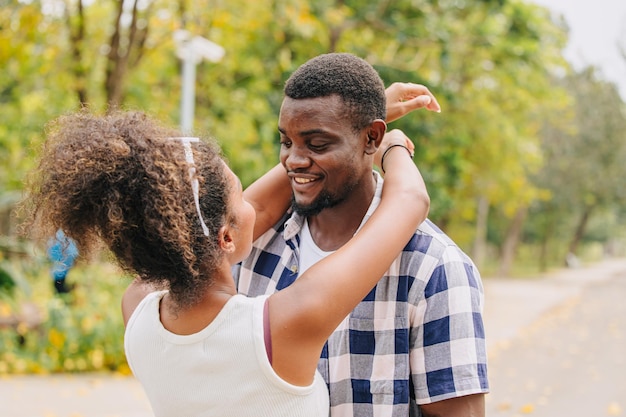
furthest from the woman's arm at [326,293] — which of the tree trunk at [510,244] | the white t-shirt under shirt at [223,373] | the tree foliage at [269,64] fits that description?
the tree trunk at [510,244]

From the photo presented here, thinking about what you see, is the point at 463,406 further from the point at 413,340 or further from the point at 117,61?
the point at 117,61

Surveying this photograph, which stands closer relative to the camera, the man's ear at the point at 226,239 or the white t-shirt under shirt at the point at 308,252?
the man's ear at the point at 226,239

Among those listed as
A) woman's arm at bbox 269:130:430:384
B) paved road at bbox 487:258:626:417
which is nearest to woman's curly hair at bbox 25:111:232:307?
woman's arm at bbox 269:130:430:384

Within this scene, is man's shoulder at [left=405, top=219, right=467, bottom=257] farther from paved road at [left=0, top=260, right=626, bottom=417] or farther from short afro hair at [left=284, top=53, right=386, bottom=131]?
paved road at [left=0, top=260, right=626, bottom=417]

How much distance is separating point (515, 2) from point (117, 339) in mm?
7716

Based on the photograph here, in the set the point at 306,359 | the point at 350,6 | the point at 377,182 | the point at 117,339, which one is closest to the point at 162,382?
the point at 306,359

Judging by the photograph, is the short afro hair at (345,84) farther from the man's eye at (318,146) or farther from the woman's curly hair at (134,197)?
the woman's curly hair at (134,197)

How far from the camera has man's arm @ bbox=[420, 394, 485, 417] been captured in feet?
5.85

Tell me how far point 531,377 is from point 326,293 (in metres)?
8.56

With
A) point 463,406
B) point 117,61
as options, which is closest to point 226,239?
point 463,406

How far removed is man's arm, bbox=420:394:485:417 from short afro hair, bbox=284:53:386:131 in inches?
31.3

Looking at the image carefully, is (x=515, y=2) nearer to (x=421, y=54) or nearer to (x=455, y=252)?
(x=421, y=54)

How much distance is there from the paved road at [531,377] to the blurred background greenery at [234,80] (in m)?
0.89

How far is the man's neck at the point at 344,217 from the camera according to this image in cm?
216
